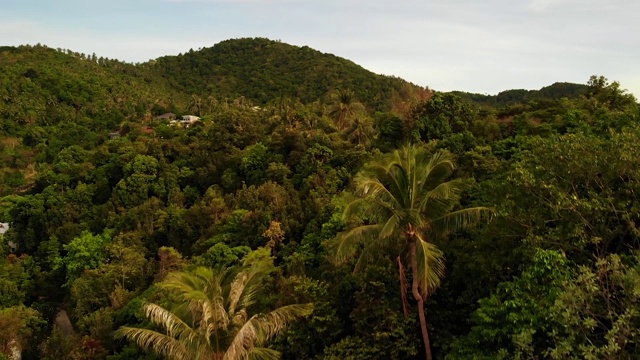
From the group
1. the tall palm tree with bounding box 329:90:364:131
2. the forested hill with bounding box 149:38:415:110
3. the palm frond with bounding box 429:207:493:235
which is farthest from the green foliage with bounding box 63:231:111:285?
the forested hill with bounding box 149:38:415:110

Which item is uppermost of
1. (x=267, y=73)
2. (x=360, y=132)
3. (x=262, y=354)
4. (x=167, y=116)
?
(x=267, y=73)

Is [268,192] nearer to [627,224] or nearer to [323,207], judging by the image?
[323,207]

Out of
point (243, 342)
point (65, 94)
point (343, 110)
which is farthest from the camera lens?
point (65, 94)

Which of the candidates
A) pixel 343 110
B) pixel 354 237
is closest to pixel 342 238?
pixel 354 237

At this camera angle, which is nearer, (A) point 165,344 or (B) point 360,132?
(A) point 165,344

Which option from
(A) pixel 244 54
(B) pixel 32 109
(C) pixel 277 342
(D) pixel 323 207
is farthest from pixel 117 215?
A: (A) pixel 244 54

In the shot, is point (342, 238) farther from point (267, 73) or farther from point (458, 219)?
point (267, 73)

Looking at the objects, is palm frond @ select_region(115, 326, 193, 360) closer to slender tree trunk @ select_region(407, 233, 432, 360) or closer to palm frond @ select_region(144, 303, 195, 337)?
palm frond @ select_region(144, 303, 195, 337)
